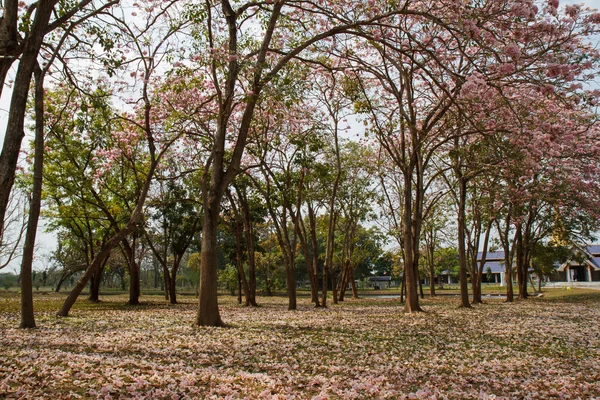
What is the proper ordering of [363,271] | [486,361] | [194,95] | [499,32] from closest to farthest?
[486,361] → [499,32] → [194,95] → [363,271]

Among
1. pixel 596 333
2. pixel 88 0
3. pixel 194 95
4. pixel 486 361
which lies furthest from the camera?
pixel 194 95

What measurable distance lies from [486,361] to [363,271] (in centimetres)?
6153

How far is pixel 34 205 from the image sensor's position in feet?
35.5

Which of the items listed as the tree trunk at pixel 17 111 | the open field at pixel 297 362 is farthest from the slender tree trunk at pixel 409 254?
the tree trunk at pixel 17 111

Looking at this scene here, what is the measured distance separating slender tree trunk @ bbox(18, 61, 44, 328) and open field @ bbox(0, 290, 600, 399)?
0.69 m

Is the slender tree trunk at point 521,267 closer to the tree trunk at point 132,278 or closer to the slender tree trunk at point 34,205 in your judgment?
the tree trunk at point 132,278

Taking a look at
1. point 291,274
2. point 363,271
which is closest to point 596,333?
point 291,274

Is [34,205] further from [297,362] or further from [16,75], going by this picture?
[297,362]

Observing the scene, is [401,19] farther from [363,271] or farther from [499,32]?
[363,271]

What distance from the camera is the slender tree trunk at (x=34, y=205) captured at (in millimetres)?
10406

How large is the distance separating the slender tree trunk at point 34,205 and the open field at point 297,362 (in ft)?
2.25

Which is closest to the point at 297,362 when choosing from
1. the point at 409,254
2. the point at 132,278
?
the point at 409,254

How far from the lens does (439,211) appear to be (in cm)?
3200

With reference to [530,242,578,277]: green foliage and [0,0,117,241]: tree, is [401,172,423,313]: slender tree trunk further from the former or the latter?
[530,242,578,277]: green foliage
